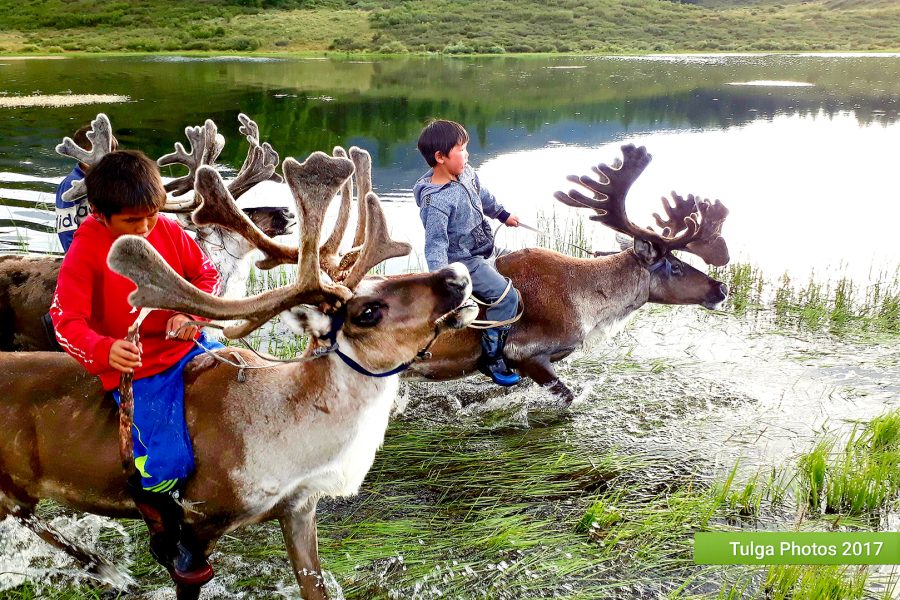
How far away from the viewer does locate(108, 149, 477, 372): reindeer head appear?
3.12 m

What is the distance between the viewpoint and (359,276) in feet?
11.1

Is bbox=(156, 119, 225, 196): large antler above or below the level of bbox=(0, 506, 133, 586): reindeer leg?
above

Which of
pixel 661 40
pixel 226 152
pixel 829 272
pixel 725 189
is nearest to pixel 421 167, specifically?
pixel 226 152

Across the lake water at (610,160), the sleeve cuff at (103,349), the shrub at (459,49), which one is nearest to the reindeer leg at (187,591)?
the lake water at (610,160)

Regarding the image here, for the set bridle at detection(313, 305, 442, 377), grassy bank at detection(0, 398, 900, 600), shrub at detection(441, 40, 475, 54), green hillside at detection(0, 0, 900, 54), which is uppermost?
green hillside at detection(0, 0, 900, 54)

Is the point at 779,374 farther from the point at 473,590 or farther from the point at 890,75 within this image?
the point at 890,75

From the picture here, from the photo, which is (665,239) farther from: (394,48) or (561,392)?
(394,48)

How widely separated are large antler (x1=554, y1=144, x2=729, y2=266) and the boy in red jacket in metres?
4.17

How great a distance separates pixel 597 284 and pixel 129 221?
399cm

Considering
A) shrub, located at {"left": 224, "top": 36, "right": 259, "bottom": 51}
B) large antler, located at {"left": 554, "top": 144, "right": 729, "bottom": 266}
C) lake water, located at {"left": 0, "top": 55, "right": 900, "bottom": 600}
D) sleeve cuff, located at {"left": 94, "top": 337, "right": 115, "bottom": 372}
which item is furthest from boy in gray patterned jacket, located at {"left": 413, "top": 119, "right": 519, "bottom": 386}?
shrub, located at {"left": 224, "top": 36, "right": 259, "bottom": 51}

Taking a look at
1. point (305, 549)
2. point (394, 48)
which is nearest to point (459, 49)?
point (394, 48)

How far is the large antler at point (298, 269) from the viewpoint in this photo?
284cm

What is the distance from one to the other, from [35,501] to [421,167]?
13.8m

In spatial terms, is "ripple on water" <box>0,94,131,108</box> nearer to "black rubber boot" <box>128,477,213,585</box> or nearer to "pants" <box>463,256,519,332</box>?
"pants" <box>463,256,519,332</box>
